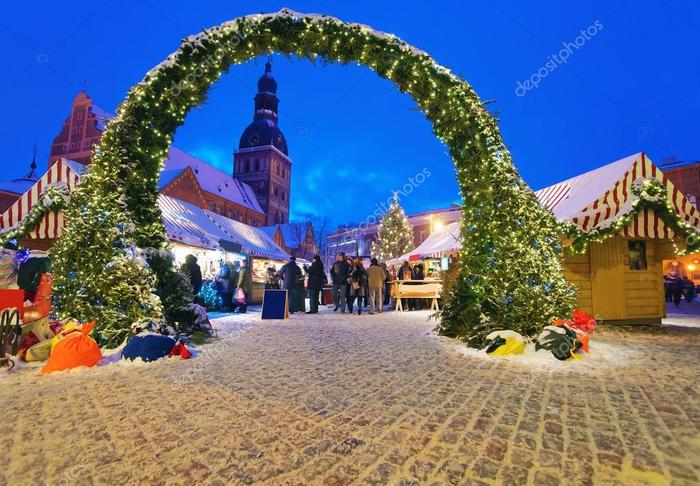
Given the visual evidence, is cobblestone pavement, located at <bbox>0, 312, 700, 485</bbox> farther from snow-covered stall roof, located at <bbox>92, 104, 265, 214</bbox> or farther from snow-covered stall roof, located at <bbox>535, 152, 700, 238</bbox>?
snow-covered stall roof, located at <bbox>92, 104, 265, 214</bbox>

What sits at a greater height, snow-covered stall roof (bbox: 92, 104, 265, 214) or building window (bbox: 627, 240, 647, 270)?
snow-covered stall roof (bbox: 92, 104, 265, 214)

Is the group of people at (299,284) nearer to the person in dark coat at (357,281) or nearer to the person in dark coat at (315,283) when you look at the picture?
the person in dark coat at (315,283)

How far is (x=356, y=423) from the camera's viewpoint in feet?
9.87

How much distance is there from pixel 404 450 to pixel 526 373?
2.80 meters

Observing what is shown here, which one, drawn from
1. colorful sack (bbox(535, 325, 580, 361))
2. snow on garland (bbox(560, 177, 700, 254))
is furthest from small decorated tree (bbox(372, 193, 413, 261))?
colorful sack (bbox(535, 325, 580, 361))

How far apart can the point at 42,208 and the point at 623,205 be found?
520 inches

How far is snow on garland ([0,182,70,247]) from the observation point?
7691 millimetres

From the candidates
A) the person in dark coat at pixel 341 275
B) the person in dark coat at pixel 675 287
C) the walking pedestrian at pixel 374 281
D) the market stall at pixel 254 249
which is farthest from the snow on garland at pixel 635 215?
the market stall at pixel 254 249

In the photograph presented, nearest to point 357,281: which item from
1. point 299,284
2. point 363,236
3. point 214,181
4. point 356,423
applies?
point 299,284

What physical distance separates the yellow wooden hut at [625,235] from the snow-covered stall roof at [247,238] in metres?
14.8

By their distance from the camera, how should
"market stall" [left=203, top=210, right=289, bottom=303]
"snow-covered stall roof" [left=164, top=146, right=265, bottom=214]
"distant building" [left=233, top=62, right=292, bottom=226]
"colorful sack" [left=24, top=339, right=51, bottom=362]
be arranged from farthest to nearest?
"distant building" [left=233, top=62, right=292, bottom=226], "snow-covered stall roof" [left=164, top=146, right=265, bottom=214], "market stall" [left=203, top=210, right=289, bottom=303], "colorful sack" [left=24, top=339, right=51, bottom=362]

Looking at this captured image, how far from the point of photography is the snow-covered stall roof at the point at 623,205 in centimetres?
857

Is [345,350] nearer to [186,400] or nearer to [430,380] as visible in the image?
[430,380]

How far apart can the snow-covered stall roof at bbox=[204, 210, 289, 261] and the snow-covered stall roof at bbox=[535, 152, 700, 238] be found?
1485 cm
